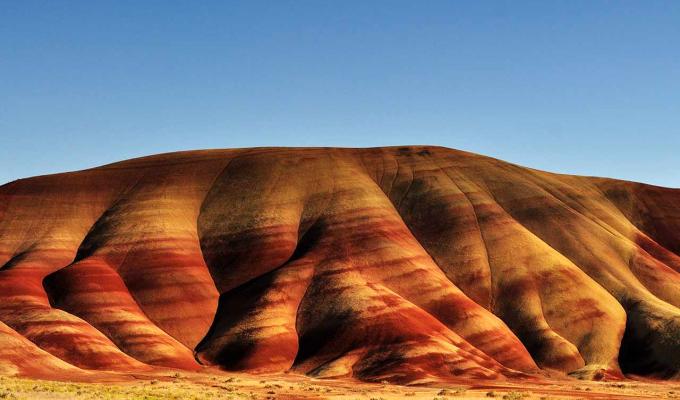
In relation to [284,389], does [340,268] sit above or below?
above

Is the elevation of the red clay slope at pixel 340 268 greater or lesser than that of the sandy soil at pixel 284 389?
greater

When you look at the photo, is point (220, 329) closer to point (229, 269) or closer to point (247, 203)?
point (229, 269)

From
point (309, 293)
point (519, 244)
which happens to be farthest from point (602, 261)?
point (309, 293)

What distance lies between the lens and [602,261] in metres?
120

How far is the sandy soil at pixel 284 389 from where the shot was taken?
2269 inches

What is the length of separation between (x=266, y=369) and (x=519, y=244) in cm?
4460

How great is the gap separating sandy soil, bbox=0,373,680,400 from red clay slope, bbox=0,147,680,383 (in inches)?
320

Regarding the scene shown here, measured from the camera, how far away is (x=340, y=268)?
362 feet

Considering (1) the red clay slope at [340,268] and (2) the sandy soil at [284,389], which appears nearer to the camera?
(2) the sandy soil at [284,389]

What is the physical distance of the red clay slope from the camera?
96.2 metres

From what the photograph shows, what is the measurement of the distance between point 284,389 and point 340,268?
39.5 meters

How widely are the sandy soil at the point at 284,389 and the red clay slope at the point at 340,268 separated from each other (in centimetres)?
813

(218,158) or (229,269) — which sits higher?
(218,158)

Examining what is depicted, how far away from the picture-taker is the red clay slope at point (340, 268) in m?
96.2
